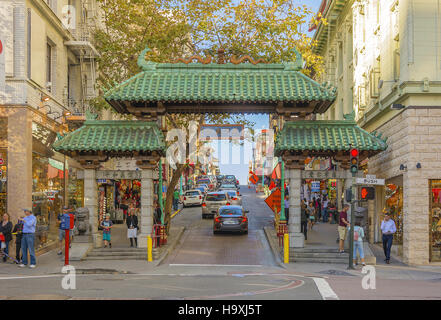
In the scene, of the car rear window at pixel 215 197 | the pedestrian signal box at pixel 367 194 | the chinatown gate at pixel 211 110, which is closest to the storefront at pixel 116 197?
the car rear window at pixel 215 197

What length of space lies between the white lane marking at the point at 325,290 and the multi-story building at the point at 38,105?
38.3 ft

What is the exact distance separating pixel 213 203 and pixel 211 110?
675 inches

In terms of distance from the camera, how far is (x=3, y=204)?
20.7m

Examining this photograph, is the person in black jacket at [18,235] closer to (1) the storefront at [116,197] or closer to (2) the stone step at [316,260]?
(2) the stone step at [316,260]

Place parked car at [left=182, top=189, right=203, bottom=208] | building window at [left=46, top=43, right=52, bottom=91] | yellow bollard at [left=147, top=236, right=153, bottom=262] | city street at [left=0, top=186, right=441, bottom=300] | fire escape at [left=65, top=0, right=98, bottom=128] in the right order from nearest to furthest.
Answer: city street at [left=0, top=186, right=441, bottom=300]
yellow bollard at [left=147, top=236, right=153, bottom=262]
building window at [left=46, top=43, right=52, bottom=91]
fire escape at [left=65, top=0, right=98, bottom=128]
parked car at [left=182, top=189, right=203, bottom=208]

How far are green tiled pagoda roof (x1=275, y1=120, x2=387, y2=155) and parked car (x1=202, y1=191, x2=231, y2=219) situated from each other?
694 inches

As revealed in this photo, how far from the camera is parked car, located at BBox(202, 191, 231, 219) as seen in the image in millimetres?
38094

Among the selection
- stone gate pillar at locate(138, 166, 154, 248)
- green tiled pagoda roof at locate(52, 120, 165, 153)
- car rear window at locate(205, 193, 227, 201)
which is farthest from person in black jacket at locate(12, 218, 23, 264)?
car rear window at locate(205, 193, 227, 201)

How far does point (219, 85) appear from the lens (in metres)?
20.8

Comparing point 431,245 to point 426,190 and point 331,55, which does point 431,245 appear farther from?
point 331,55

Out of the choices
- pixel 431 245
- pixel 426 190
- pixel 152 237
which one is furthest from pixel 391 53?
pixel 152 237

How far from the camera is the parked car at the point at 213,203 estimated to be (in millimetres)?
38094

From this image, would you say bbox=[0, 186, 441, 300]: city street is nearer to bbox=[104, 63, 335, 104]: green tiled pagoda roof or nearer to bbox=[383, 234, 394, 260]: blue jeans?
bbox=[383, 234, 394, 260]: blue jeans
